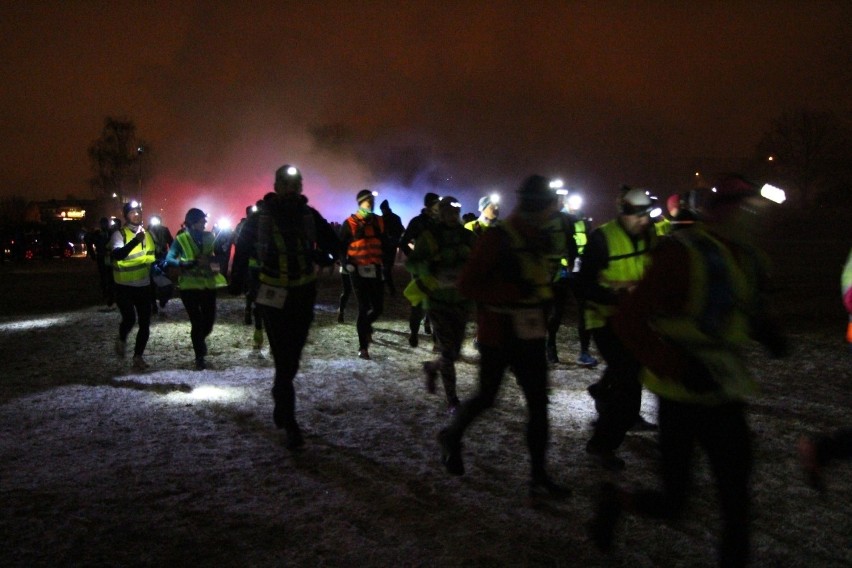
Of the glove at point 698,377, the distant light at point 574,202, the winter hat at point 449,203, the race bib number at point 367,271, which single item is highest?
the distant light at point 574,202

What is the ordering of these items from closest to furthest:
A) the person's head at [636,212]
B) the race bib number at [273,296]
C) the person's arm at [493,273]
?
the person's arm at [493,273], the person's head at [636,212], the race bib number at [273,296]

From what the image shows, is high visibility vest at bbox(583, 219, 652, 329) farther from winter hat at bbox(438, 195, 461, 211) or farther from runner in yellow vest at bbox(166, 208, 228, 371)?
runner in yellow vest at bbox(166, 208, 228, 371)

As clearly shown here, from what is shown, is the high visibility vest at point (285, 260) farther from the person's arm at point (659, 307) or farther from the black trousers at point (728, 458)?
the black trousers at point (728, 458)

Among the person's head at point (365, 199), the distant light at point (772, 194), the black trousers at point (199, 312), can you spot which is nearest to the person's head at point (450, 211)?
the distant light at point (772, 194)

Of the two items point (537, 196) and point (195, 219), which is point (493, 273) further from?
point (195, 219)

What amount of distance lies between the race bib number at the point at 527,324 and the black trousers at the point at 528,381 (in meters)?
0.04

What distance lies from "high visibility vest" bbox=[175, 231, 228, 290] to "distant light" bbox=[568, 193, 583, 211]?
442 cm

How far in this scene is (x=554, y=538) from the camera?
411 centimetres

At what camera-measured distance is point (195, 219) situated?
8805mm

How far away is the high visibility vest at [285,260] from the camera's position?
5.68 metres

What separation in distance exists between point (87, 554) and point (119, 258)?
5465 millimetres

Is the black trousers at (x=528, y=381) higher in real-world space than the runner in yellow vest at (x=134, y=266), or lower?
lower

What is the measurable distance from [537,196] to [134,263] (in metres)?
6.11

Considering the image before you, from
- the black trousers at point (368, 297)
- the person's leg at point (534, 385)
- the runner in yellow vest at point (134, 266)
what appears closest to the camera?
the person's leg at point (534, 385)
